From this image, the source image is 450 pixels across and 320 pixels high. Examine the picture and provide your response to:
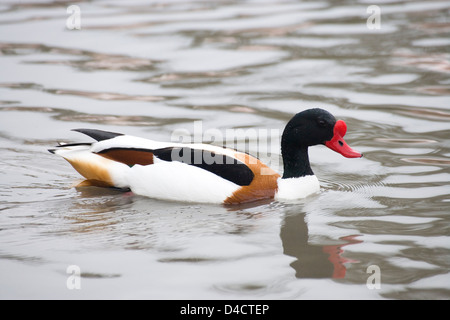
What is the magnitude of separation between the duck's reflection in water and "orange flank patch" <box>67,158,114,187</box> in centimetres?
184

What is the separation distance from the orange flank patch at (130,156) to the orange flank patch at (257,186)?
857 millimetres

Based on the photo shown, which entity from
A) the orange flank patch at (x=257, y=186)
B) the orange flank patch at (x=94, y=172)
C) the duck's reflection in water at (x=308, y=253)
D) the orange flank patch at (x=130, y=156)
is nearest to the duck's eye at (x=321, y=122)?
the orange flank patch at (x=257, y=186)

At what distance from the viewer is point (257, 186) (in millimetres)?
7352

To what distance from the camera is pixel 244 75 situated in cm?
1143

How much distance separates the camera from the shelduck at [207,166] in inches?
287

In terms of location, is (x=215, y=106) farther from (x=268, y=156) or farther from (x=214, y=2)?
(x=214, y=2)

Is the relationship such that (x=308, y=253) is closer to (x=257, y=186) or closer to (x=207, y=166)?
(x=257, y=186)

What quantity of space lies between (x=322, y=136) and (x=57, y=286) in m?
3.01

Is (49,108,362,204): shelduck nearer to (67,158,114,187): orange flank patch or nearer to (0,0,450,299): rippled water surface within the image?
(67,158,114,187): orange flank patch

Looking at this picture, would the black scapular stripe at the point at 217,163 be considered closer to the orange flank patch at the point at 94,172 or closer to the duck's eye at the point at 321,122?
the orange flank patch at the point at 94,172

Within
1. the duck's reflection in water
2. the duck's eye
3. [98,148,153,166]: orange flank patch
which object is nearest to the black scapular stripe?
[98,148,153,166]: orange flank patch

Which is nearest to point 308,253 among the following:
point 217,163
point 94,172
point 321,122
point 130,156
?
point 217,163

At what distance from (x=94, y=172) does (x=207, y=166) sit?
1.15m

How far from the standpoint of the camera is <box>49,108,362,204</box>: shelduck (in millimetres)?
7297
